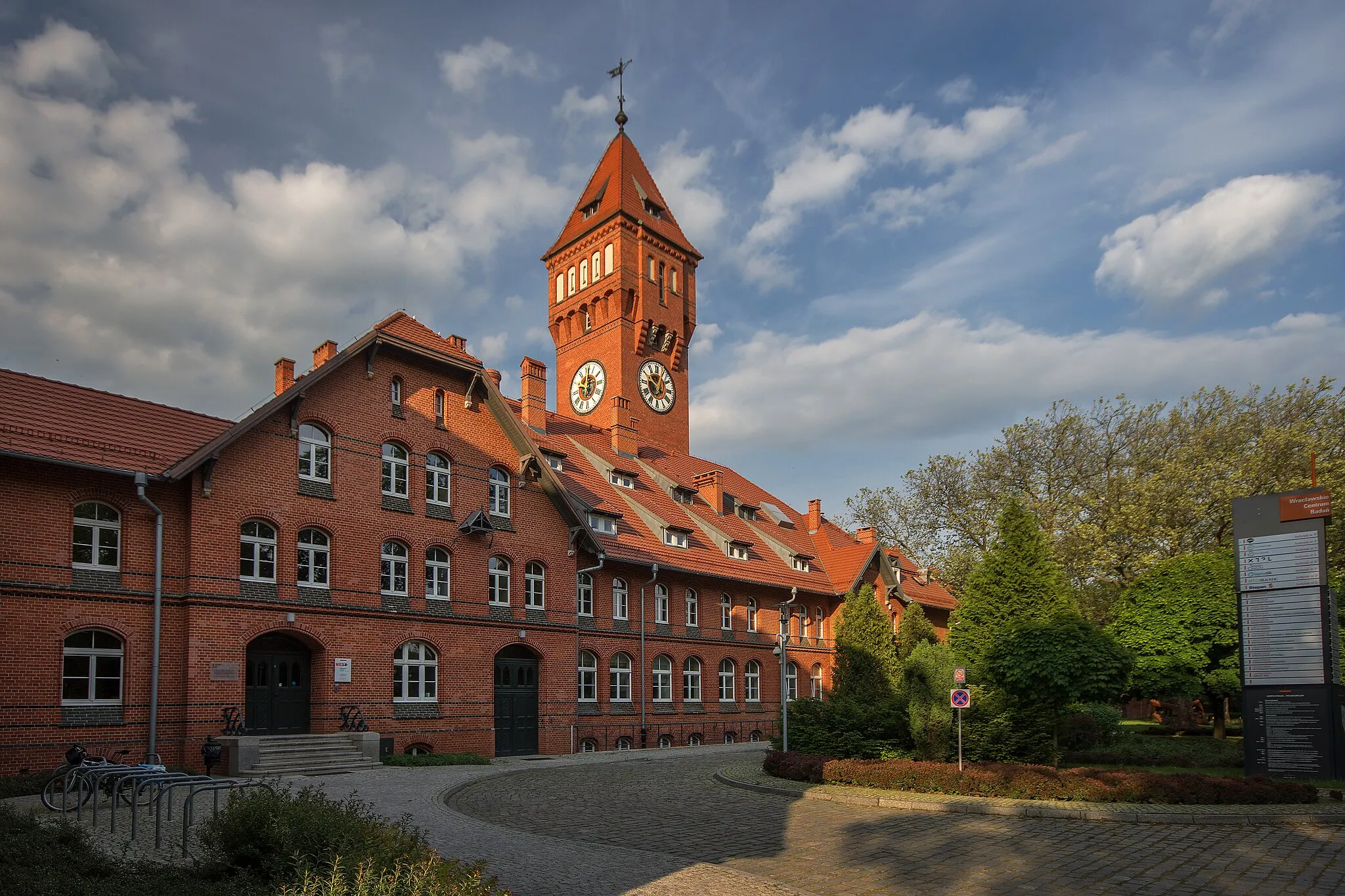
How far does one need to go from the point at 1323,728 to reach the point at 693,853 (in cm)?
1296

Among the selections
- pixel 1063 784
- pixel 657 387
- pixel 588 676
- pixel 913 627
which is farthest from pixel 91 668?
pixel 657 387

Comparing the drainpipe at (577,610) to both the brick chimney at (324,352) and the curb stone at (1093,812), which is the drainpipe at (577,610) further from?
the curb stone at (1093,812)

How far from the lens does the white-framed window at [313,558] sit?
22.4 metres

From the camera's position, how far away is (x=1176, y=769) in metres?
20.3

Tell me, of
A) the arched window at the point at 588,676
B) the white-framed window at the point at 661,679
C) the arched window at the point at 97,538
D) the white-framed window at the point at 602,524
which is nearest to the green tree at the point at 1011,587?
the white-framed window at the point at 661,679

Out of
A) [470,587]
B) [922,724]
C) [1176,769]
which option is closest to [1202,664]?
[1176,769]

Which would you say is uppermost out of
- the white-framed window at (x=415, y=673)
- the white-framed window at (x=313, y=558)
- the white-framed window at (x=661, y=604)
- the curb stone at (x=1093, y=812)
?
the white-framed window at (x=313, y=558)

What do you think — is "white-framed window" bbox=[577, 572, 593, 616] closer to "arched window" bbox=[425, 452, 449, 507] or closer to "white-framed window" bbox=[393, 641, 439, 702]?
"arched window" bbox=[425, 452, 449, 507]

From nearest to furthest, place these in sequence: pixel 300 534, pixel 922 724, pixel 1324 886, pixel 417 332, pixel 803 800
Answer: pixel 1324 886 < pixel 803 800 < pixel 922 724 < pixel 300 534 < pixel 417 332

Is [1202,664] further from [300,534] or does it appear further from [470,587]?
[300,534]

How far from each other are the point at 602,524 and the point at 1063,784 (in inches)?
750

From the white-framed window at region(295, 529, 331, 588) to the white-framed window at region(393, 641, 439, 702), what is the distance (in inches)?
110

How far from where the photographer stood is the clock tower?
145 feet

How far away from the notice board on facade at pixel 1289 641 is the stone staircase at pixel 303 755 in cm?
1743
